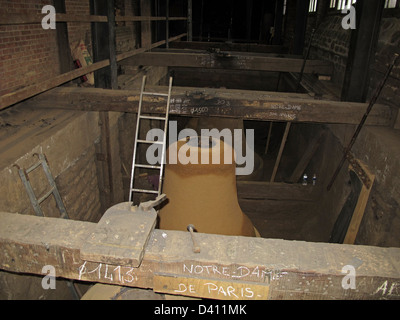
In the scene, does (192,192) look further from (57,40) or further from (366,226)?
(57,40)

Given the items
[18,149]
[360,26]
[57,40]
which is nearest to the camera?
[18,149]

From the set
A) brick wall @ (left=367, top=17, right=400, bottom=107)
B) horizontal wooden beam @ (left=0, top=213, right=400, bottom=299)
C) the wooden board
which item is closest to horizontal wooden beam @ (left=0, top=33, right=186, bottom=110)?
horizontal wooden beam @ (left=0, top=213, right=400, bottom=299)

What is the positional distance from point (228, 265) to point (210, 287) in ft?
0.61

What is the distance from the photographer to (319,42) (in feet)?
29.3

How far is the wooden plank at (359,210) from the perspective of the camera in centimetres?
396

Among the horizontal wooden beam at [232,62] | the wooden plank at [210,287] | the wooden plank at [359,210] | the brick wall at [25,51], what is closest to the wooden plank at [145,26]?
the horizontal wooden beam at [232,62]

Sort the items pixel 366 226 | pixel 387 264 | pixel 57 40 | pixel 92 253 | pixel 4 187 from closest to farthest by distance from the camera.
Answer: pixel 92 253 → pixel 387 264 → pixel 4 187 → pixel 366 226 → pixel 57 40

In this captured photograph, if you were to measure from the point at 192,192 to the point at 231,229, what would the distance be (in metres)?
0.66

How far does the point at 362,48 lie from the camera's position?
15.5ft

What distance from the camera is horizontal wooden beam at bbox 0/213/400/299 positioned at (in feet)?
5.81

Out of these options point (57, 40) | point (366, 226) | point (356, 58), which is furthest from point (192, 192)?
point (57, 40)

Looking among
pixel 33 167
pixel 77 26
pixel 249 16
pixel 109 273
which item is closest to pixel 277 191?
pixel 33 167

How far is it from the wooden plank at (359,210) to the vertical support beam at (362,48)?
1386mm

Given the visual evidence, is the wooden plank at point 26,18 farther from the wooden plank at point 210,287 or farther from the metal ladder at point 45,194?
the wooden plank at point 210,287
